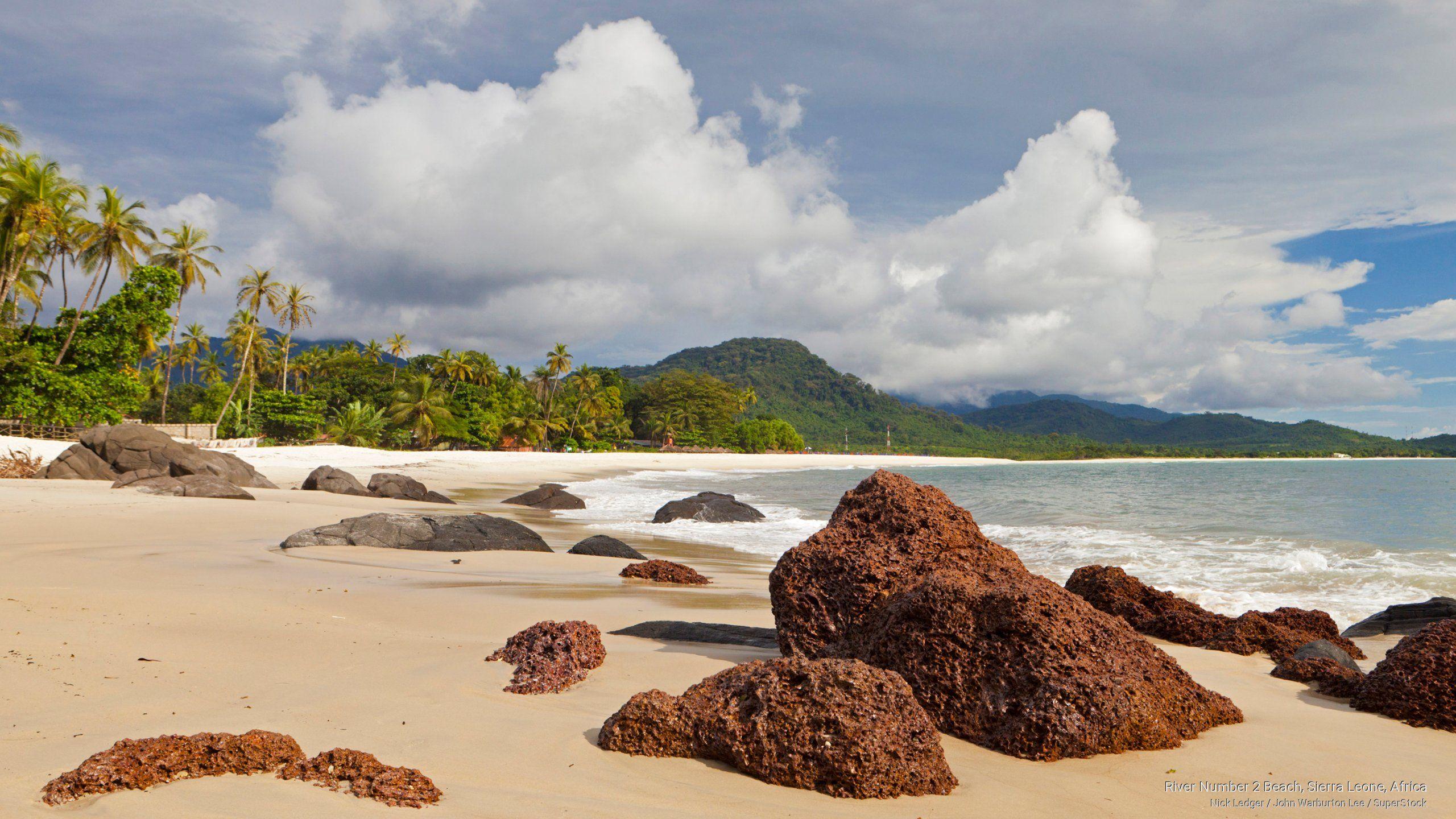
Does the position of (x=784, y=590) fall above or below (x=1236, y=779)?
above

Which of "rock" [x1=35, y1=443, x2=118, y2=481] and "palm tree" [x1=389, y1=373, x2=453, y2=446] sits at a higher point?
"palm tree" [x1=389, y1=373, x2=453, y2=446]

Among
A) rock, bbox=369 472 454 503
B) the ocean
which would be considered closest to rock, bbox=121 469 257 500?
rock, bbox=369 472 454 503

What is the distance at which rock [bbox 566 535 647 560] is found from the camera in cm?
1151

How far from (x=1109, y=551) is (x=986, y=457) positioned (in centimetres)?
10692

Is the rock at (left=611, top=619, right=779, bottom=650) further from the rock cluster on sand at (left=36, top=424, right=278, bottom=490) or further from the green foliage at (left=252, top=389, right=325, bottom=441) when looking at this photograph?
the green foliage at (left=252, top=389, right=325, bottom=441)

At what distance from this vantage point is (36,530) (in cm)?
1042

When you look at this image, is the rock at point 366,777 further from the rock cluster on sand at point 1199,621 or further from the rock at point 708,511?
the rock at point 708,511

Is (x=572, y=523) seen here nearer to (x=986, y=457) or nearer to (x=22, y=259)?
(x=22, y=259)

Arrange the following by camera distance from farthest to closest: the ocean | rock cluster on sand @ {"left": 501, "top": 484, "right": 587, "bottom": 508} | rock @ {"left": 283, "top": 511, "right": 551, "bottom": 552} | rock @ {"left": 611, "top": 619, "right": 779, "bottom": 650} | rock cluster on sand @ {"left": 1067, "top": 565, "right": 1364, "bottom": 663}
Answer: rock cluster on sand @ {"left": 501, "top": 484, "right": 587, "bottom": 508}
the ocean
rock @ {"left": 283, "top": 511, "right": 551, "bottom": 552}
rock cluster on sand @ {"left": 1067, "top": 565, "right": 1364, "bottom": 663}
rock @ {"left": 611, "top": 619, "right": 779, "bottom": 650}

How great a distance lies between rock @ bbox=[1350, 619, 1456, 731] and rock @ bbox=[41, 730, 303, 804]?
5.99 metres

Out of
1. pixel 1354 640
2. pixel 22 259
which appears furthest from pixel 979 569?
pixel 22 259

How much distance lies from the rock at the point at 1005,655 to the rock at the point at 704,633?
1.02 metres

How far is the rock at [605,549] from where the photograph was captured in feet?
37.8

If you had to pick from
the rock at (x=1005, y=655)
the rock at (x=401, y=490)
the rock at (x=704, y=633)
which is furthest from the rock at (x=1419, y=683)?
the rock at (x=401, y=490)
